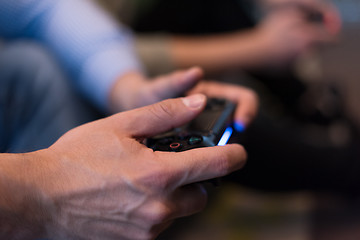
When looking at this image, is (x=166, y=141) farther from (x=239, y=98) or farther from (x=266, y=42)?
(x=266, y=42)

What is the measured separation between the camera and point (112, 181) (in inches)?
10.5

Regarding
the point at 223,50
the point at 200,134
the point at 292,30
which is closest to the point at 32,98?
the point at 200,134

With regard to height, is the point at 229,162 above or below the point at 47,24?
below

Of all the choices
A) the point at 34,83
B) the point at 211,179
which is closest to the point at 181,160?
the point at 211,179

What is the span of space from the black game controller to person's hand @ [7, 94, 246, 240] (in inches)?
0.8

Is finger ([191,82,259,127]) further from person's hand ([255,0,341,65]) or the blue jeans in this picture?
person's hand ([255,0,341,65])

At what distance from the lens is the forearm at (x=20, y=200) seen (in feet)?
0.81

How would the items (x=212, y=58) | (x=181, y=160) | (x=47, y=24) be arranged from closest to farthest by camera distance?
(x=181, y=160), (x=47, y=24), (x=212, y=58)

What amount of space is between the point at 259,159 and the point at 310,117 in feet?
0.54

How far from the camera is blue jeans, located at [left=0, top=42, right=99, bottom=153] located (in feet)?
1.40

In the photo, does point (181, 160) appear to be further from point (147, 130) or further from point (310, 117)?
point (310, 117)

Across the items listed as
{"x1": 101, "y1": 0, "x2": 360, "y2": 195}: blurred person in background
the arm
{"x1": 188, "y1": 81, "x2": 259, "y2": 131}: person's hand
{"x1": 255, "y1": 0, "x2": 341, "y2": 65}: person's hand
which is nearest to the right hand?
{"x1": 188, "y1": 81, "x2": 259, "y2": 131}: person's hand

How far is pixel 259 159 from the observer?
647 millimetres

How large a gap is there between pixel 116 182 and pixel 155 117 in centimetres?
7
